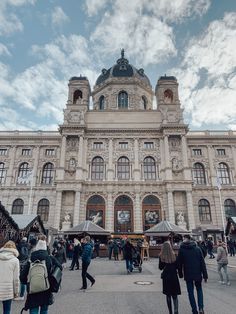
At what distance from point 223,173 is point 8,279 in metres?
36.4

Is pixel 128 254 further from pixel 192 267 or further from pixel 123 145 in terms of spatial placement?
pixel 123 145

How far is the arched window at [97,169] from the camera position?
34.7 meters

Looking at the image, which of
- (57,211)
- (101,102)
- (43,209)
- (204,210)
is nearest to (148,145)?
(204,210)

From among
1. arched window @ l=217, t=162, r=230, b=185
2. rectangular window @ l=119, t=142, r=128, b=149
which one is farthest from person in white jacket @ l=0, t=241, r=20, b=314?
arched window @ l=217, t=162, r=230, b=185

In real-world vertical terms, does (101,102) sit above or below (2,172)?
above

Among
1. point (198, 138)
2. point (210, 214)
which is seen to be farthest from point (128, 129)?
point (210, 214)

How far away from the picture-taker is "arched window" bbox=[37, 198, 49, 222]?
3372 cm

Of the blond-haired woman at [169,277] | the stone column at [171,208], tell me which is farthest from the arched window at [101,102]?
the blond-haired woman at [169,277]

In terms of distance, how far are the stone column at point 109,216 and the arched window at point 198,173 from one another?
13.3 m

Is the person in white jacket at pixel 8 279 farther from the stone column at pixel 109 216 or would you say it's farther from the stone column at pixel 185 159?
the stone column at pixel 185 159

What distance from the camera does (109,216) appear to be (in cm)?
3184

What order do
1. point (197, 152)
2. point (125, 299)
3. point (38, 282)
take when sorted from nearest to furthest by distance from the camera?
1. point (38, 282)
2. point (125, 299)
3. point (197, 152)

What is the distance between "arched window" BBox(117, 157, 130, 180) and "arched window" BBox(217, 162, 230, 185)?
45.7 ft

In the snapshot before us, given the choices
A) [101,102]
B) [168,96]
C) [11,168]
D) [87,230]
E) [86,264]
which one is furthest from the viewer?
[101,102]
